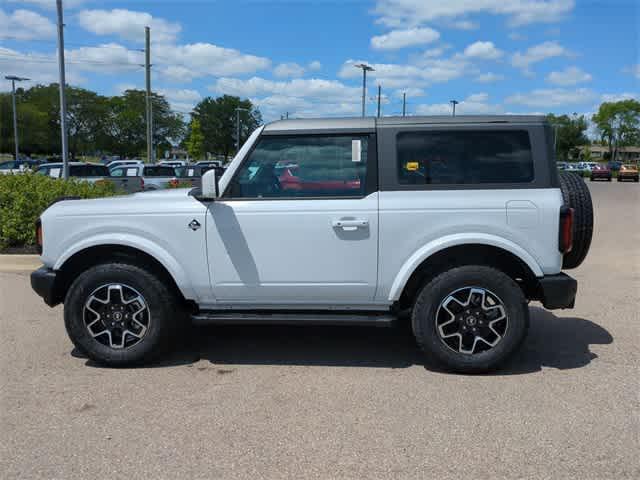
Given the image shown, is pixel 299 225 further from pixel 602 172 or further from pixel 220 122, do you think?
pixel 220 122

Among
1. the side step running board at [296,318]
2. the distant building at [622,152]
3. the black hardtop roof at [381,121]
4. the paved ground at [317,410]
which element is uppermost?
the distant building at [622,152]

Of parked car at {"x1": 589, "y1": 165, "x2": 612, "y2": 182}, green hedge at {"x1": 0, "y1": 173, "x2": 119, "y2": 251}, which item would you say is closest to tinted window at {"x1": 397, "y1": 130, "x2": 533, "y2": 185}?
green hedge at {"x1": 0, "y1": 173, "x2": 119, "y2": 251}

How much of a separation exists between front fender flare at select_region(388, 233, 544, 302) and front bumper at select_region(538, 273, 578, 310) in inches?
2.9

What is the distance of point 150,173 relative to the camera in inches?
897

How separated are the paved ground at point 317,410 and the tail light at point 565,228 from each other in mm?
1019

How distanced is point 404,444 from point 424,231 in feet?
5.28

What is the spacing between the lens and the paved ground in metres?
3.18

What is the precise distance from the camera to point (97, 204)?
468 cm

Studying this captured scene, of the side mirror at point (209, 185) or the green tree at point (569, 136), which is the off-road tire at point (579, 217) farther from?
the green tree at point (569, 136)

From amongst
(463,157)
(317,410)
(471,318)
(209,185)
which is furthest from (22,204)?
(471,318)

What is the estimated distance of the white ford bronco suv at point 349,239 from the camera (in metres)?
4.36

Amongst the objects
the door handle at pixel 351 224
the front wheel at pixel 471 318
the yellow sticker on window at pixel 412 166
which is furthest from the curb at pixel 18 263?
the front wheel at pixel 471 318

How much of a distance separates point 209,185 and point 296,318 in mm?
1200

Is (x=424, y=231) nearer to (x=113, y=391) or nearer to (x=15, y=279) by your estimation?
(x=113, y=391)
